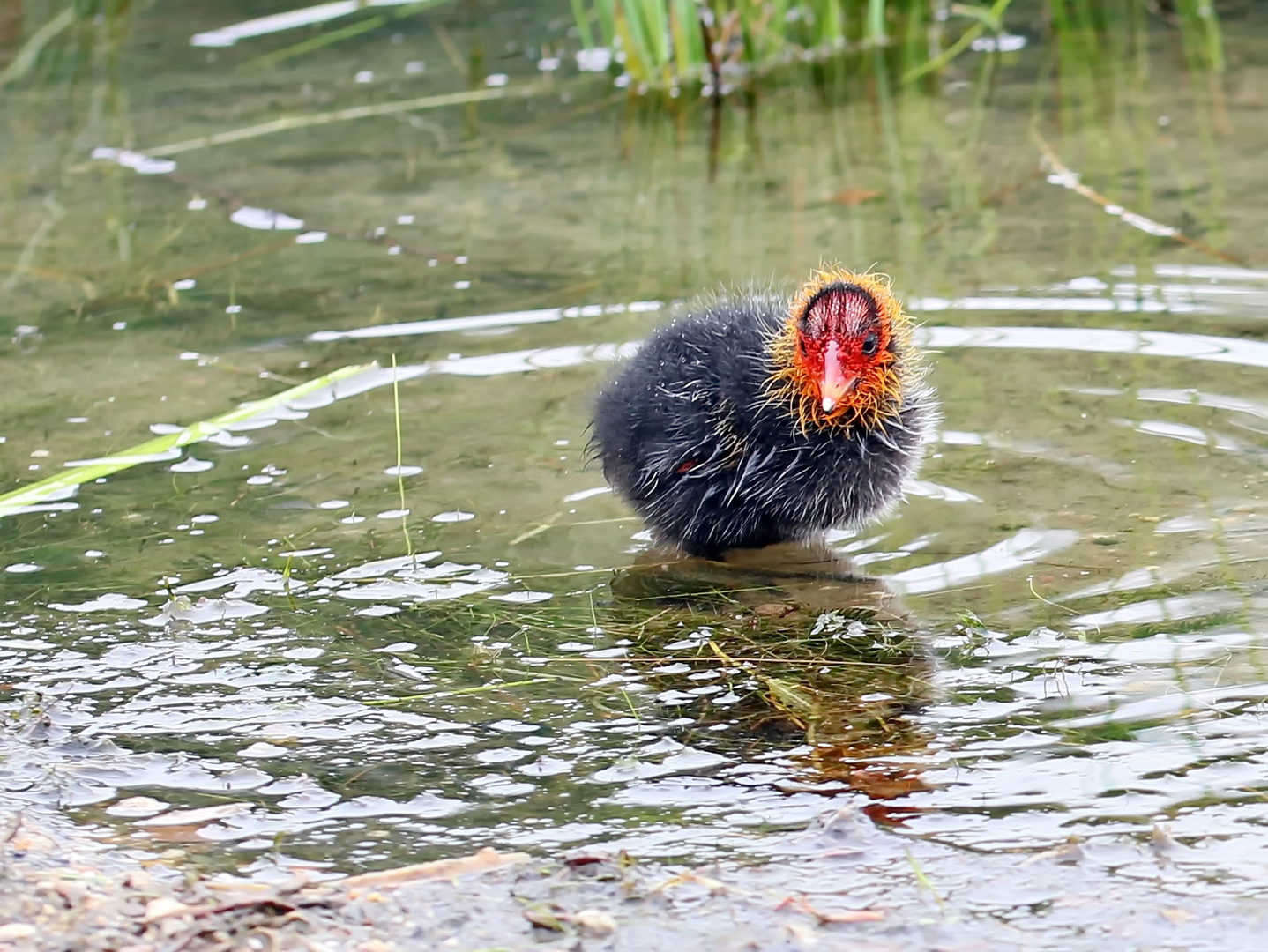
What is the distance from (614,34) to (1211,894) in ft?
22.1

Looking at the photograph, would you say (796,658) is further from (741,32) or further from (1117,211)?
(741,32)

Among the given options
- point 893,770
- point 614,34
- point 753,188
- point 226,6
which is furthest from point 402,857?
point 226,6

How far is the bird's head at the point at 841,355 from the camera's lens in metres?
4.00

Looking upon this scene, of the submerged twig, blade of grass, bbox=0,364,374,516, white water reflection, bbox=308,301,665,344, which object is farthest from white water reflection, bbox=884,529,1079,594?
the submerged twig

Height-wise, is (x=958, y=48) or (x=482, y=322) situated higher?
(x=958, y=48)

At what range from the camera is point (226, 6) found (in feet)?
33.7

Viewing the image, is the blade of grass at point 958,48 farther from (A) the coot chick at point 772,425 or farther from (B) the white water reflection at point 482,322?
(A) the coot chick at point 772,425

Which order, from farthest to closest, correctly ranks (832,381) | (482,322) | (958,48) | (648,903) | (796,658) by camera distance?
1. (958,48)
2. (482,322)
3. (832,381)
4. (796,658)
5. (648,903)

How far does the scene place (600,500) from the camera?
15.1ft

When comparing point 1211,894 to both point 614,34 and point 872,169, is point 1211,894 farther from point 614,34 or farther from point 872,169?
point 614,34

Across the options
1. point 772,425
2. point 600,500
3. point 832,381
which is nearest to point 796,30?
point 600,500

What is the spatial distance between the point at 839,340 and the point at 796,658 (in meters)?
0.83

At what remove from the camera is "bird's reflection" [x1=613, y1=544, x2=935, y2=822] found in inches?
126

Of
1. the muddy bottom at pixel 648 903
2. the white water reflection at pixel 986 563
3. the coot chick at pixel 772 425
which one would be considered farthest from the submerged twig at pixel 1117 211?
the muddy bottom at pixel 648 903
